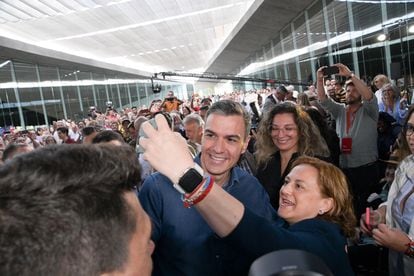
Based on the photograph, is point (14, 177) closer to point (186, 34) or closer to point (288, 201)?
point (288, 201)

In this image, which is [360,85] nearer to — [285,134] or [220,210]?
[285,134]

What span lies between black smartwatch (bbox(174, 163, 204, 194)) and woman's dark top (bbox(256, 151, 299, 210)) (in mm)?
2014

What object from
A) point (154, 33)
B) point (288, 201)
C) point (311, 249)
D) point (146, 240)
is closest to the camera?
point (146, 240)

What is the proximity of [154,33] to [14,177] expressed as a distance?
67.5ft

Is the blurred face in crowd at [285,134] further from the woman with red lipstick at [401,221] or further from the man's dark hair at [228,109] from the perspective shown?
the man's dark hair at [228,109]

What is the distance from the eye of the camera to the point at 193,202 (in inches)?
44.0

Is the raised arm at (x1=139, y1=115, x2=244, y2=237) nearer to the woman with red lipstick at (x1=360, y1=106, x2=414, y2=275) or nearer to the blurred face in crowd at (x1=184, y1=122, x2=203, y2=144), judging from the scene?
the woman with red lipstick at (x1=360, y1=106, x2=414, y2=275)

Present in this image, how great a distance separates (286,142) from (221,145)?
1.38m

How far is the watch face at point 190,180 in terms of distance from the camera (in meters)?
1.11

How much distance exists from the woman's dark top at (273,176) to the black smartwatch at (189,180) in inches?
79.3

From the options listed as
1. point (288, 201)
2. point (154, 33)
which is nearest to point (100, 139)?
point (288, 201)

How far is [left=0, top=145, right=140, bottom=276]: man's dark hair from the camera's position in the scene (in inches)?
32.5

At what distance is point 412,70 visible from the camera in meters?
7.93

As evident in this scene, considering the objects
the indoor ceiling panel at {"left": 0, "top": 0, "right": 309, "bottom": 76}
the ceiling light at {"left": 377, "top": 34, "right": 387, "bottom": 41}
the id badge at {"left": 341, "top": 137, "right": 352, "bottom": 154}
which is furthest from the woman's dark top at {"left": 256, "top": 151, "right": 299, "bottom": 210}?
the indoor ceiling panel at {"left": 0, "top": 0, "right": 309, "bottom": 76}
